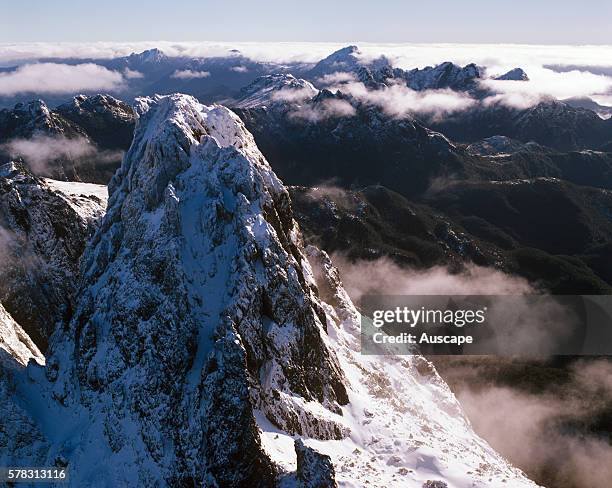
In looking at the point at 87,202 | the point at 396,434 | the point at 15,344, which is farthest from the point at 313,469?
the point at 87,202

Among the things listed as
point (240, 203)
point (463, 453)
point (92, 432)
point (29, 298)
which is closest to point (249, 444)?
point (92, 432)

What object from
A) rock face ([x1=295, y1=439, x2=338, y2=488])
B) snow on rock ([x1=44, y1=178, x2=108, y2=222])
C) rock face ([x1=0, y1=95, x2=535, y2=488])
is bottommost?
rock face ([x1=295, y1=439, x2=338, y2=488])

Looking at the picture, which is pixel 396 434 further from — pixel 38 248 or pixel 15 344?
pixel 38 248

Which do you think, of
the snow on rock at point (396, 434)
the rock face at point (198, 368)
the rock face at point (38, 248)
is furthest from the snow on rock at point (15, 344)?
the snow on rock at point (396, 434)

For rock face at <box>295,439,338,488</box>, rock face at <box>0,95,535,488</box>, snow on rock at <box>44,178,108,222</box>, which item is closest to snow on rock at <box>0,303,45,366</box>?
rock face at <box>0,95,535,488</box>

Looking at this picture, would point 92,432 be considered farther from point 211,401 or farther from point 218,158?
point 218,158

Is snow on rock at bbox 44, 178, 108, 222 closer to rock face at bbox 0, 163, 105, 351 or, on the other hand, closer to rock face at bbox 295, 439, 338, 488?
rock face at bbox 0, 163, 105, 351

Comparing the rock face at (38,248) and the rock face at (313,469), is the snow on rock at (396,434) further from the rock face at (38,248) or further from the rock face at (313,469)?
the rock face at (38,248)
